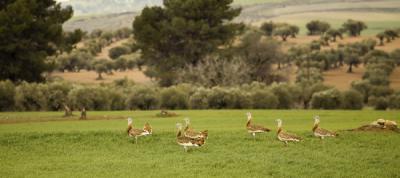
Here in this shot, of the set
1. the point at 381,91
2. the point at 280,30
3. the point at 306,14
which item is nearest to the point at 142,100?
the point at 381,91

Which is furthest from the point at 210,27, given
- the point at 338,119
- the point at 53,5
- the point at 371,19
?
the point at 371,19

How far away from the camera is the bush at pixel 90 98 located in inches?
1703

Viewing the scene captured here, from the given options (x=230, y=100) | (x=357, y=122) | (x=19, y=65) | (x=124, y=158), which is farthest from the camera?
(x=19, y=65)

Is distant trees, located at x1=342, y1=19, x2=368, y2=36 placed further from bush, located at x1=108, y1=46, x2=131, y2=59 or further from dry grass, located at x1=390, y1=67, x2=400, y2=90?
bush, located at x1=108, y1=46, x2=131, y2=59

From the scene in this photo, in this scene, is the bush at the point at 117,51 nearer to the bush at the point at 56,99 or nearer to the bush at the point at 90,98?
the bush at the point at 56,99

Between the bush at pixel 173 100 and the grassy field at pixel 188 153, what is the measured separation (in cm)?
1621

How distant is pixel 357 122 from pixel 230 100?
15352mm

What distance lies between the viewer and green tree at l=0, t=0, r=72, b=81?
169ft

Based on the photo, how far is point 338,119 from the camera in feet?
104

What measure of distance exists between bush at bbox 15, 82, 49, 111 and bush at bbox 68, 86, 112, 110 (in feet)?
5.57

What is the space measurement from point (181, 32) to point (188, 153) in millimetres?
45902

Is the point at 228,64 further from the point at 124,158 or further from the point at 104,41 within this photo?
the point at 104,41

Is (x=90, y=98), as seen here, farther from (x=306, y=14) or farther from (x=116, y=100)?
(x=306, y=14)

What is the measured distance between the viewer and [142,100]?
4597 centimetres
